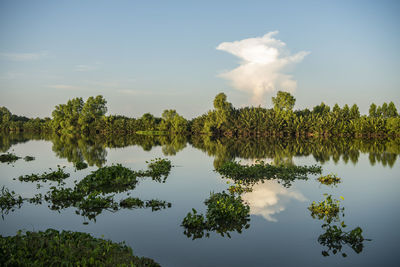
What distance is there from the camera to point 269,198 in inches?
476

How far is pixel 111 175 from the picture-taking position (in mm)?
14352

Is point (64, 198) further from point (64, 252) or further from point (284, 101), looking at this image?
point (284, 101)

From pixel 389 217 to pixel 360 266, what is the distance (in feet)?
15.1

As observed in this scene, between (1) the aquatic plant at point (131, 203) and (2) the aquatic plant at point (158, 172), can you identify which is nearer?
(1) the aquatic plant at point (131, 203)

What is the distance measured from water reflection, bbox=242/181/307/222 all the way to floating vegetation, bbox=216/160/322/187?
1160mm

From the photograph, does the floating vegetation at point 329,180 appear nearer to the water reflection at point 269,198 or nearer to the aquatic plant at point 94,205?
the water reflection at point 269,198

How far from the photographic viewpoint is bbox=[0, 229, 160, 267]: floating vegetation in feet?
16.8

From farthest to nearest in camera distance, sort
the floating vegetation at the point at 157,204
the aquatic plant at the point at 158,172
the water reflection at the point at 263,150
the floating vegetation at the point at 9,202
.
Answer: the water reflection at the point at 263,150, the aquatic plant at the point at 158,172, the floating vegetation at the point at 157,204, the floating vegetation at the point at 9,202

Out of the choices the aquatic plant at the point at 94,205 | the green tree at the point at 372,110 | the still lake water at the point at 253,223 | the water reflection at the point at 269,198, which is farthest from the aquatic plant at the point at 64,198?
the green tree at the point at 372,110

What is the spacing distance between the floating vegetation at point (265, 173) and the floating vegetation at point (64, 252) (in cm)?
992

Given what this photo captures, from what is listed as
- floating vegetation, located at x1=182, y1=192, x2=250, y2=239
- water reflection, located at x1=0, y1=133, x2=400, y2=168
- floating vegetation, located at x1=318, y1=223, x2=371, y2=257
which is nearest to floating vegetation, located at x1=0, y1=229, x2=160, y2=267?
floating vegetation, located at x1=182, y1=192, x2=250, y2=239

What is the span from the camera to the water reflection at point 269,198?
10383 mm

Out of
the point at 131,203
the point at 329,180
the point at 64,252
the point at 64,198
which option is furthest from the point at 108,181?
the point at 329,180

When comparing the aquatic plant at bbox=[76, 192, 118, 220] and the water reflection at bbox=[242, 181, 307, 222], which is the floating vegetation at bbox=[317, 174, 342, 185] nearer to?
the water reflection at bbox=[242, 181, 307, 222]
